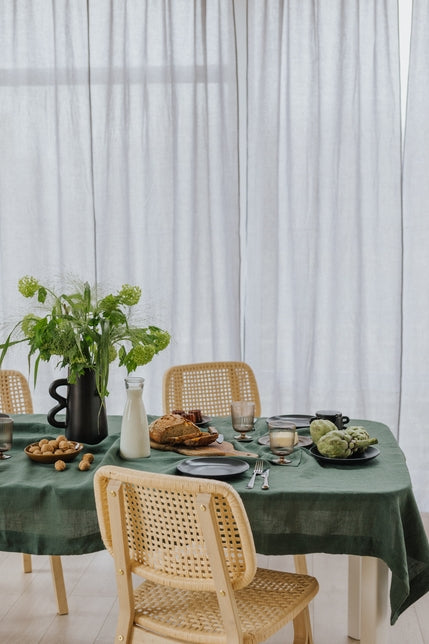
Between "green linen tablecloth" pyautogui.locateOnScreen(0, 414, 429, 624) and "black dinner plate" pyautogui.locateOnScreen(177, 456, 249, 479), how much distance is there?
0.03 meters

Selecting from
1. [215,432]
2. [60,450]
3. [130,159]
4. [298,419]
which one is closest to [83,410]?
[60,450]

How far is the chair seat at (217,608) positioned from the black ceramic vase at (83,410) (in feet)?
1.78

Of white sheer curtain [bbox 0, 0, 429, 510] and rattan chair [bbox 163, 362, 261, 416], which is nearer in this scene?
rattan chair [bbox 163, 362, 261, 416]

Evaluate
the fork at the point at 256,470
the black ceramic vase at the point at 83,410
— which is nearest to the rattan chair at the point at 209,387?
the black ceramic vase at the point at 83,410

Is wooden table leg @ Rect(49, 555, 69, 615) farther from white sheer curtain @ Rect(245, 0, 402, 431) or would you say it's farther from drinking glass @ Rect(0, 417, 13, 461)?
white sheer curtain @ Rect(245, 0, 402, 431)

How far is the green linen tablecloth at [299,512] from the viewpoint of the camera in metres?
1.75

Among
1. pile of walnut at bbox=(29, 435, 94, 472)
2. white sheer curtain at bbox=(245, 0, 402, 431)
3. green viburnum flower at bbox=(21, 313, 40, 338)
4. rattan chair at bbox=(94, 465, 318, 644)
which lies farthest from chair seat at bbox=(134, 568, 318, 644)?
white sheer curtain at bbox=(245, 0, 402, 431)

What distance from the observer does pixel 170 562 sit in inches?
64.7

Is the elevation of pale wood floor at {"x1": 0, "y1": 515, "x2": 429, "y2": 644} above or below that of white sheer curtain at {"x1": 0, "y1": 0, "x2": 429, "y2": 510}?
below

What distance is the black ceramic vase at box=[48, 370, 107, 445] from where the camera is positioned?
7.33ft

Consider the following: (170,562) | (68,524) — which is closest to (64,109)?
(68,524)

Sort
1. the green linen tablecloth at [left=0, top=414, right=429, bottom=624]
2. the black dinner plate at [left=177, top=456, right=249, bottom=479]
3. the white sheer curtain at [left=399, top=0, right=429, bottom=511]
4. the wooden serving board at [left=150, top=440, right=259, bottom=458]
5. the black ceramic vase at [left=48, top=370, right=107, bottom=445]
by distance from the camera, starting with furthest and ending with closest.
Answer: the white sheer curtain at [left=399, top=0, right=429, bottom=511]
the black ceramic vase at [left=48, top=370, right=107, bottom=445]
the wooden serving board at [left=150, top=440, right=259, bottom=458]
the black dinner plate at [left=177, top=456, right=249, bottom=479]
the green linen tablecloth at [left=0, top=414, right=429, bottom=624]

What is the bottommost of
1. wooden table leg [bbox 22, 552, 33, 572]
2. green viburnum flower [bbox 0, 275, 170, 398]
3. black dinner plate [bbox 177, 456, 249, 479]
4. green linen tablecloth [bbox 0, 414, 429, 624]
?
wooden table leg [bbox 22, 552, 33, 572]

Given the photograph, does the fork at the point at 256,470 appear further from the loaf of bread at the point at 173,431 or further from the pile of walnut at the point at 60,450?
the pile of walnut at the point at 60,450
